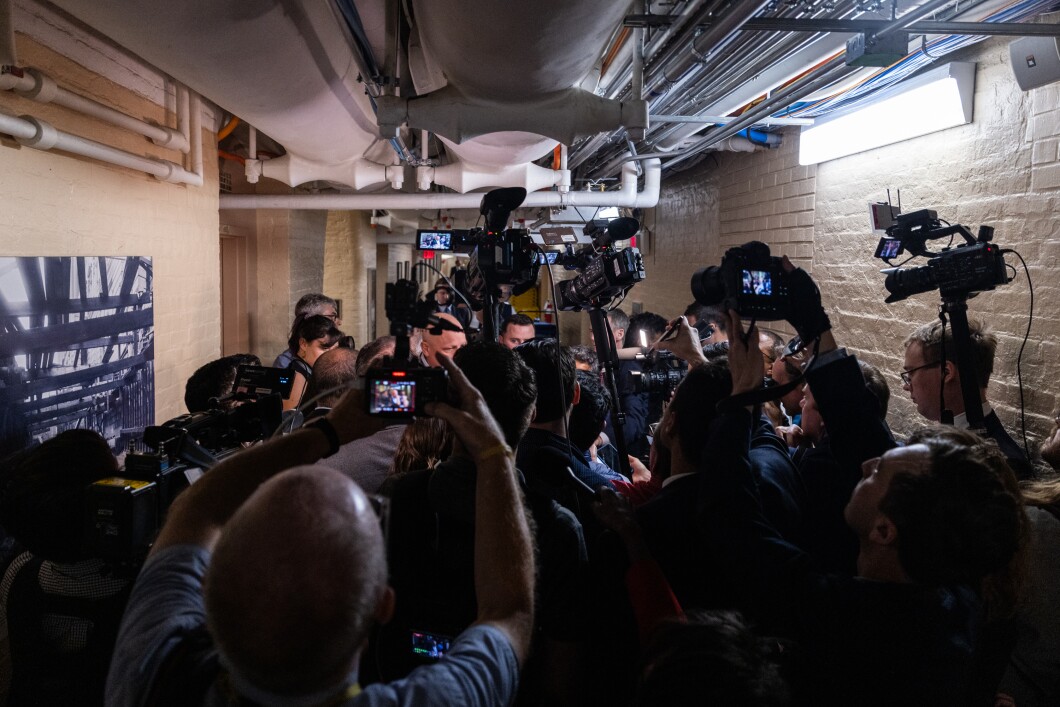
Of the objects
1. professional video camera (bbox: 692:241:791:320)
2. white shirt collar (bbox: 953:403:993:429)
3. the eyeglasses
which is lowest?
white shirt collar (bbox: 953:403:993:429)

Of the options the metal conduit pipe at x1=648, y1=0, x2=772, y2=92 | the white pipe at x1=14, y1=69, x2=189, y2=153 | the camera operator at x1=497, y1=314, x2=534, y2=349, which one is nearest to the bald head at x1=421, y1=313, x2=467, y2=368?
the camera operator at x1=497, y1=314, x2=534, y2=349

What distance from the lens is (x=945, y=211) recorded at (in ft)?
10.2

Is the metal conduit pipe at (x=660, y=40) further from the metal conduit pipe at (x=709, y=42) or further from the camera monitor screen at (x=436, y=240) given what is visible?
the camera monitor screen at (x=436, y=240)

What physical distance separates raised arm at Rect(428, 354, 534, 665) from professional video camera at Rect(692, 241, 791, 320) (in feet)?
2.58

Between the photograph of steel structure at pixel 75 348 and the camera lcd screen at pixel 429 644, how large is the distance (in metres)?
1.56

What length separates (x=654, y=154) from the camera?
4.97 metres

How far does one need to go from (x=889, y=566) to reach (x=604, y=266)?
159 centimetres

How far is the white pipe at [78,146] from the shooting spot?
7.54ft

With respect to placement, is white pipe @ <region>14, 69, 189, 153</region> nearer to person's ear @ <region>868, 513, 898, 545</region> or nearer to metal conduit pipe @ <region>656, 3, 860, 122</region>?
metal conduit pipe @ <region>656, 3, 860, 122</region>

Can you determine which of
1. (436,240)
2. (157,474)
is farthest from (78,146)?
(157,474)

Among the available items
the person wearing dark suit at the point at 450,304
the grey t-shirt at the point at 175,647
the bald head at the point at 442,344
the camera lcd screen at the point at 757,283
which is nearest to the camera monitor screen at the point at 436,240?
the person wearing dark suit at the point at 450,304

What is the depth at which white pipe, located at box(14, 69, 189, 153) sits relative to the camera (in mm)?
2389

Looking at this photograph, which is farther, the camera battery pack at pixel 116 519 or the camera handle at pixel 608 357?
the camera handle at pixel 608 357

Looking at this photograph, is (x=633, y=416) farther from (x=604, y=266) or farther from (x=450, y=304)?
(x=450, y=304)
